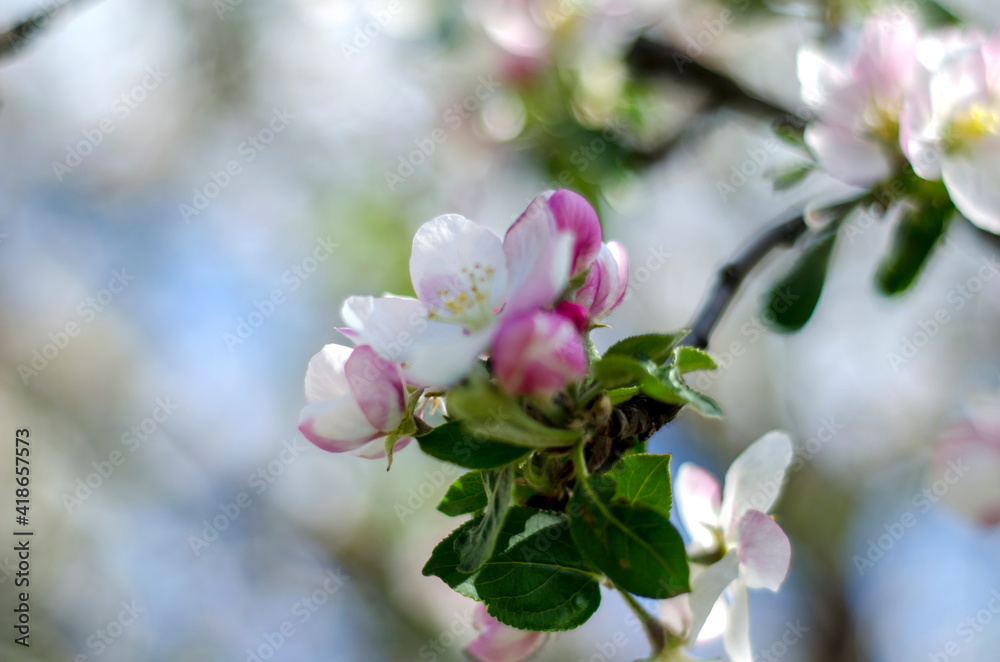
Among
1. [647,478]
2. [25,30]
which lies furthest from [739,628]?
[25,30]

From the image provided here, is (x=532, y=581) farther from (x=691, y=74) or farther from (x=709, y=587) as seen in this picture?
(x=691, y=74)

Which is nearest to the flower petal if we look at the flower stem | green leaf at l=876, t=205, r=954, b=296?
the flower stem

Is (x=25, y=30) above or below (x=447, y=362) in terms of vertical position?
above

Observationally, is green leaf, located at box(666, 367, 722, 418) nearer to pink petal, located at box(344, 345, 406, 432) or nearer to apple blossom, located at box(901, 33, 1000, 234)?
pink petal, located at box(344, 345, 406, 432)

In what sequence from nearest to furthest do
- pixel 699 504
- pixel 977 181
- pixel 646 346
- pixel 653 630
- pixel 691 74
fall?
pixel 646 346, pixel 653 630, pixel 699 504, pixel 977 181, pixel 691 74

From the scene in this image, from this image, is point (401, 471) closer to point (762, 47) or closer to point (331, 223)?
point (331, 223)
